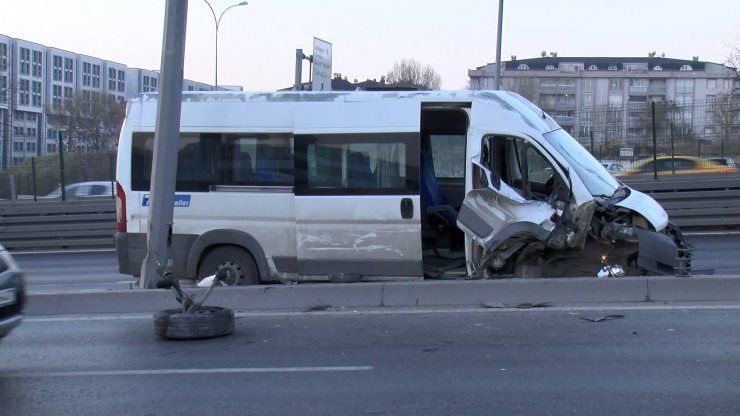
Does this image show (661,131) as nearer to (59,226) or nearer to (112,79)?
(59,226)

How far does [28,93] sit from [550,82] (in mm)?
51035

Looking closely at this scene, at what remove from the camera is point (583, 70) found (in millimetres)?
67188

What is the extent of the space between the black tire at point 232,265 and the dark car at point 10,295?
3.82m

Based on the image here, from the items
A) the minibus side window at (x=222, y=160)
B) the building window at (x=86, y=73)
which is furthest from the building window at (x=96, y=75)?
the minibus side window at (x=222, y=160)

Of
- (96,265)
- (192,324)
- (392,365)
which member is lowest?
(96,265)

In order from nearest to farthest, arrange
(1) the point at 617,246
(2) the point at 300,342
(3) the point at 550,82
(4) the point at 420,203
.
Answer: (2) the point at 300,342, (1) the point at 617,246, (4) the point at 420,203, (3) the point at 550,82

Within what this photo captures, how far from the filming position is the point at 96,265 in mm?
16359

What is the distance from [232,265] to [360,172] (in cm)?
205

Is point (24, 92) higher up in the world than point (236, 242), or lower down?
higher up

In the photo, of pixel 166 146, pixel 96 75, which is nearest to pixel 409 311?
pixel 166 146

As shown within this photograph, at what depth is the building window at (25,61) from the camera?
273 feet

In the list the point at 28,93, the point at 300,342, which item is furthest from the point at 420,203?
the point at 28,93

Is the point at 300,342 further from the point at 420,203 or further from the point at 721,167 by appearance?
the point at 721,167

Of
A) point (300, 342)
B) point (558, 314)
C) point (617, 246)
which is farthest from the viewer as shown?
point (617, 246)
